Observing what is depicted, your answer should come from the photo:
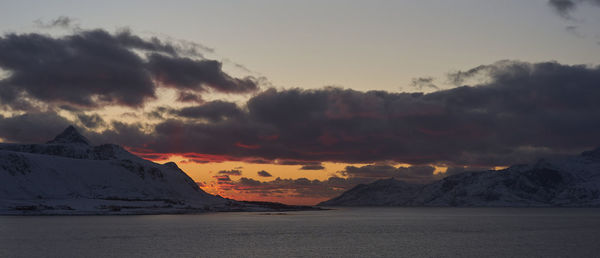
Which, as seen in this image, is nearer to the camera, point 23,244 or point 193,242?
point 23,244

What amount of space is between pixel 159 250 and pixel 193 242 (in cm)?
1908

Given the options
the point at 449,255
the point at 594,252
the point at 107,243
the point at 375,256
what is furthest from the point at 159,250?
the point at 594,252

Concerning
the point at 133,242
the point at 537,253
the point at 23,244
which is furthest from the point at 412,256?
the point at 23,244

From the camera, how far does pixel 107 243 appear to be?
126312 mm

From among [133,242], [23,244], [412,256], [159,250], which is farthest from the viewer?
[133,242]

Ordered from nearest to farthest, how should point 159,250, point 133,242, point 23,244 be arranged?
point 159,250 → point 23,244 → point 133,242

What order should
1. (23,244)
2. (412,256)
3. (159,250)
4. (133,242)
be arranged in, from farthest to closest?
(133,242) → (23,244) → (159,250) → (412,256)

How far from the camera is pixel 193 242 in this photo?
130875 mm

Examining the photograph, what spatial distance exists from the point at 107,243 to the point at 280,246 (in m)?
38.8

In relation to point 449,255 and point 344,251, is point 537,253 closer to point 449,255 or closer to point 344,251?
point 449,255

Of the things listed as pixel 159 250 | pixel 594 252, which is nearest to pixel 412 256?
pixel 594 252

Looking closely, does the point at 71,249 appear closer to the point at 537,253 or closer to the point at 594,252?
the point at 537,253

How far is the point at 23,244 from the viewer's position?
12012cm

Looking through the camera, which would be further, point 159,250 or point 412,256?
point 159,250
